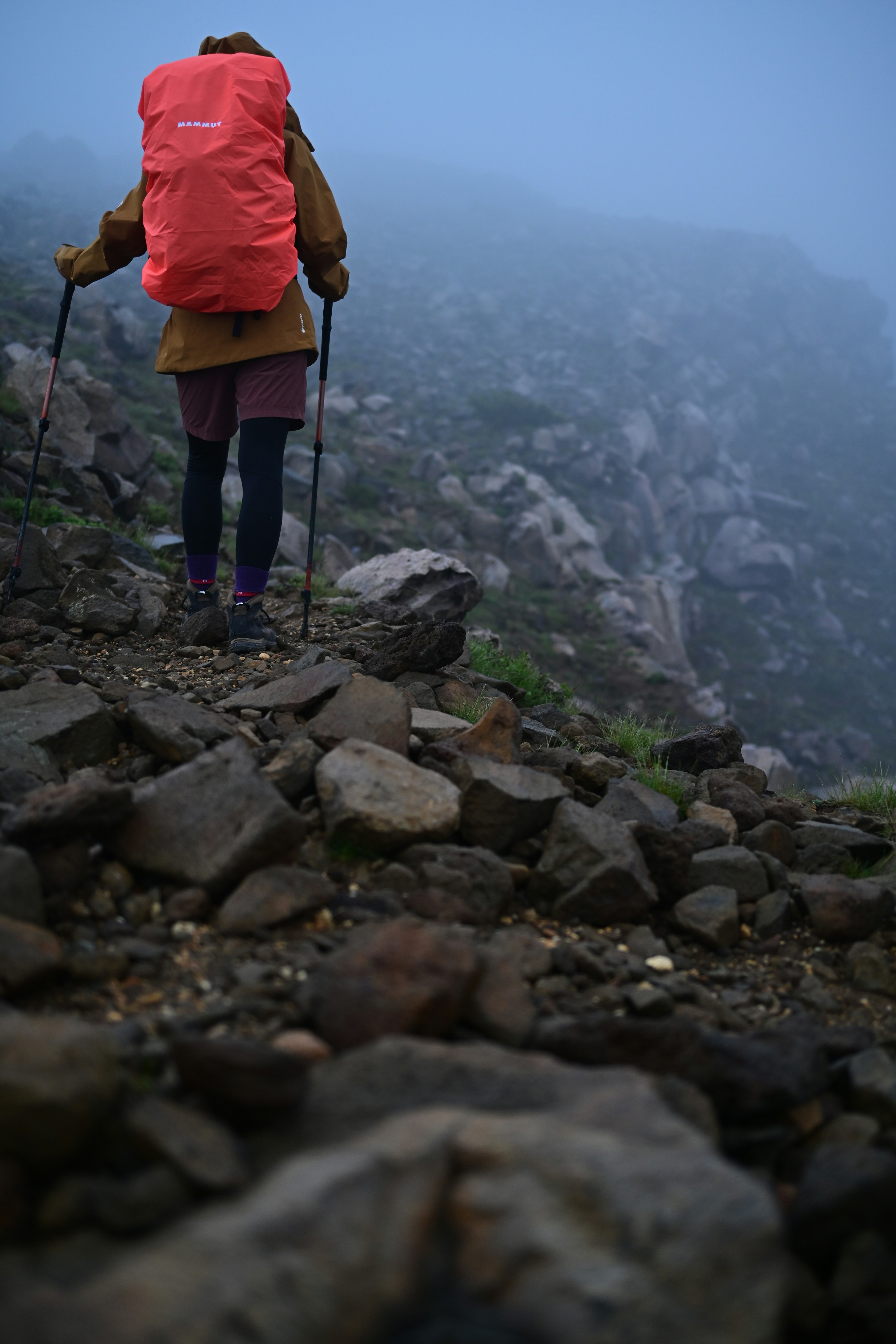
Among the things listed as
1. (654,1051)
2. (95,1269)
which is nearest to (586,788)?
(654,1051)

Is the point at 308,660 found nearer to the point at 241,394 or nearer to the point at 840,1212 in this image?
the point at 241,394

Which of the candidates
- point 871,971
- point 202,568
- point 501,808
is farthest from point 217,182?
point 871,971

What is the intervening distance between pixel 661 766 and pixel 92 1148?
3.73 meters

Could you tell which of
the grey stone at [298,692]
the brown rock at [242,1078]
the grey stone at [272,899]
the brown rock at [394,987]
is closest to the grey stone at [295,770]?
the grey stone at [272,899]

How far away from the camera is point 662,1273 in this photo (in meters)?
1.28

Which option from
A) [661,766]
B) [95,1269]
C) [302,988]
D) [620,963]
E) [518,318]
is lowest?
[661,766]

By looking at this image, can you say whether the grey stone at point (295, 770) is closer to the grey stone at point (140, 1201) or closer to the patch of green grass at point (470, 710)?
the patch of green grass at point (470, 710)

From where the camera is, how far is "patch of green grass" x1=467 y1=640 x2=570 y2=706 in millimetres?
5980

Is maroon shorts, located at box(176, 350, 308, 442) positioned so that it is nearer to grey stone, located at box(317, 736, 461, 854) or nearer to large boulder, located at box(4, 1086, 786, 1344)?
grey stone, located at box(317, 736, 461, 854)

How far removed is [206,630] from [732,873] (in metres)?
3.12

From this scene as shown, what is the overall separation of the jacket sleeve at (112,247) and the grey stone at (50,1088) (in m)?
3.93

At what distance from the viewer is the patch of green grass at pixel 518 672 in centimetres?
598

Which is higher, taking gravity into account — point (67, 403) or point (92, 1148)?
point (67, 403)

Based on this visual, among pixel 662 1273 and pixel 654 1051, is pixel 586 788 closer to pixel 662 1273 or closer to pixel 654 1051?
pixel 654 1051
